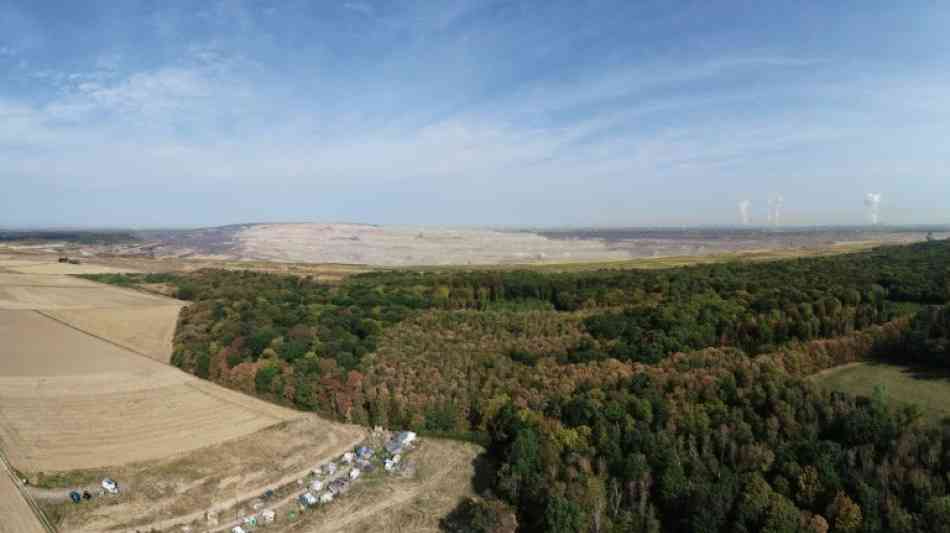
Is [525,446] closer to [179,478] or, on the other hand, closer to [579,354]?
[579,354]

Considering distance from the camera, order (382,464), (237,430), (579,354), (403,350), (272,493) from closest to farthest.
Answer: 1. (272,493)
2. (382,464)
3. (237,430)
4. (579,354)
5. (403,350)

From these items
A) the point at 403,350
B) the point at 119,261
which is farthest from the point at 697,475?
the point at 119,261

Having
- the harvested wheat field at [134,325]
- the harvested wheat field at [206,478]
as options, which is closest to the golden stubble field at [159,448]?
the harvested wheat field at [206,478]

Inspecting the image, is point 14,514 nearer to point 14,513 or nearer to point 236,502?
point 14,513


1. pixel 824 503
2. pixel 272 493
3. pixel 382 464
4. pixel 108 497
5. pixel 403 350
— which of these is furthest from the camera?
pixel 403 350

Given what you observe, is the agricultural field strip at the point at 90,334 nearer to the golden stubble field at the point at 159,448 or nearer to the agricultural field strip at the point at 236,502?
the golden stubble field at the point at 159,448

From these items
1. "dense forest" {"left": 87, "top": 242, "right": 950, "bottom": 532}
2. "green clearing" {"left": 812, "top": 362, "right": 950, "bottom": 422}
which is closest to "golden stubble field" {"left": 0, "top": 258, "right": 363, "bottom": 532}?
"dense forest" {"left": 87, "top": 242, "right": 950, "bottom": 532}

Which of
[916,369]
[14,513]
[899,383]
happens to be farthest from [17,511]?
[916,369]
